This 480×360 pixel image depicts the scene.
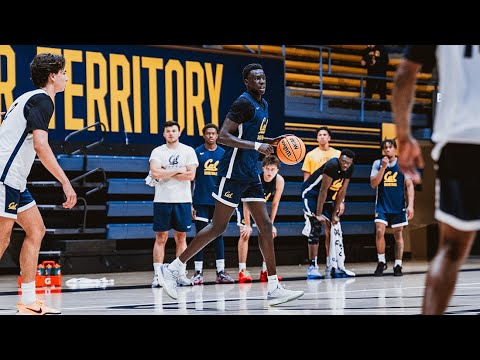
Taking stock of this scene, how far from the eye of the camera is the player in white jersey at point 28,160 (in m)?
5.80

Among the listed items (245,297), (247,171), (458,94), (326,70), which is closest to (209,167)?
(245,297)

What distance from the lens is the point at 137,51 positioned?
529 inches

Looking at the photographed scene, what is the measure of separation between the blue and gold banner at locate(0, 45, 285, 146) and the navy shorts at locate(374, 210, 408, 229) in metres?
3.50

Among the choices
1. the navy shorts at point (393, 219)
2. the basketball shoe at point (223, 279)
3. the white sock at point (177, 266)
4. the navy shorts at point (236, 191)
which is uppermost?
the navy shorts at point (236, 191)

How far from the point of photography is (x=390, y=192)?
446 inches

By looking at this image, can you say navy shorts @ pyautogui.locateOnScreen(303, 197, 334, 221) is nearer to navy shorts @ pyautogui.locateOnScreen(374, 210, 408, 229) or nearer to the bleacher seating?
navy shorts @ pyautogui.locateOnScreen(374, 210, 408, 229)

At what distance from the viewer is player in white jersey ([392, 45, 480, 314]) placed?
3.38 metres

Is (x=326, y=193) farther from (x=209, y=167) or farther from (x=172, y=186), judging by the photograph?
(x=172, y=186)

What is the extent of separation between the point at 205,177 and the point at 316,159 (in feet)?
6.64

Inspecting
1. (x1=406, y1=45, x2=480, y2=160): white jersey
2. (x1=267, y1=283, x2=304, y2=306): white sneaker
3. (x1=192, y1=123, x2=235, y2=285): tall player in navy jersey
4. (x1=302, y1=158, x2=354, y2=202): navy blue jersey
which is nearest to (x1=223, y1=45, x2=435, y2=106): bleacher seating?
(x1=302, y1=158, x2=354, y2=202): navy blue jersey

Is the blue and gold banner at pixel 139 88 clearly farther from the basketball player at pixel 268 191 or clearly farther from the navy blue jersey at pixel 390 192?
the basketball player at pixel 268 191

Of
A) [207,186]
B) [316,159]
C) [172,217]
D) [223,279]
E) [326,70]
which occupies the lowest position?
[223,279]

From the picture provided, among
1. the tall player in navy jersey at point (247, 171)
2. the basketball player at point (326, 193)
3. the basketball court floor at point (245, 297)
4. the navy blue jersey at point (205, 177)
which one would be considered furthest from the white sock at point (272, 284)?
the basketball player at point (326, 193)

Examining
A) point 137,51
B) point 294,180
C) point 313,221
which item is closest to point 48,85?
→ point 313,221
